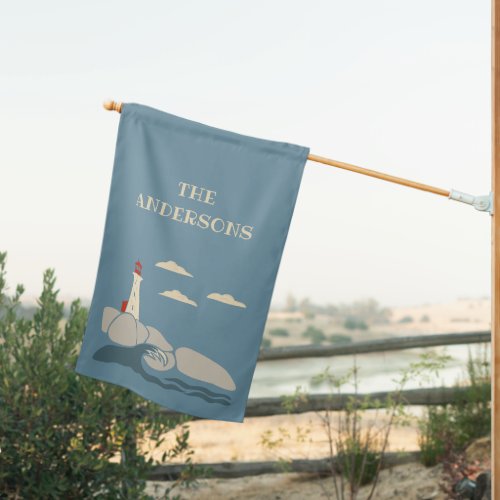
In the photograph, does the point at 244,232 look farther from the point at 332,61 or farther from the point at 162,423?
the point at 332,61

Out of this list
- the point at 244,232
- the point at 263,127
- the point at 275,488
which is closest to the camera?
the point at 244,232

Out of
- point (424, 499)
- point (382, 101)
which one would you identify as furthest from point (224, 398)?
point (382, 101)

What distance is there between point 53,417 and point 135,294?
1.53m

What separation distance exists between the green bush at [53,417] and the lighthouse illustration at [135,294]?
1.38 m

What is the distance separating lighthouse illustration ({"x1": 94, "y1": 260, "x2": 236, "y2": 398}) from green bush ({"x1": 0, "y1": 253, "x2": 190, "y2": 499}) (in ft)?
4.26

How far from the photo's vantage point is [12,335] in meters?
3.71

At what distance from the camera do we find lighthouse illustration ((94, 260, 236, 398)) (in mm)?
2430

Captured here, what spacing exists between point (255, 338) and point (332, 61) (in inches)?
276

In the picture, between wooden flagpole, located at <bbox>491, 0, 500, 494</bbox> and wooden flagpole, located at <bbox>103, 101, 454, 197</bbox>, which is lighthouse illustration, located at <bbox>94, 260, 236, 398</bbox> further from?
wooden flagpole, located at <bbox>491, 0, 500, 494</bbox>

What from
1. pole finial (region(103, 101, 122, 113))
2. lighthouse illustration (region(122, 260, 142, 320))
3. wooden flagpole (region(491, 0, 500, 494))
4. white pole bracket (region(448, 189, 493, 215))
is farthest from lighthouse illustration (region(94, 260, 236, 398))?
white pole bracket (region(448, 189, 493, 215))

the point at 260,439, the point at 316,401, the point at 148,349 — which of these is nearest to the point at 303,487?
the point at 260,439

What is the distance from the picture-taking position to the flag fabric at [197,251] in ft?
7.93

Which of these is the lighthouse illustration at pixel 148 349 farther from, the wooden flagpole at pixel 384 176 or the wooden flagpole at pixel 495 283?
the wooden flagpole at pixel 495 283

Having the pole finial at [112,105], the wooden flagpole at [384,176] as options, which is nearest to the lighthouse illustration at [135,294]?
the pole finial at [112,105]
